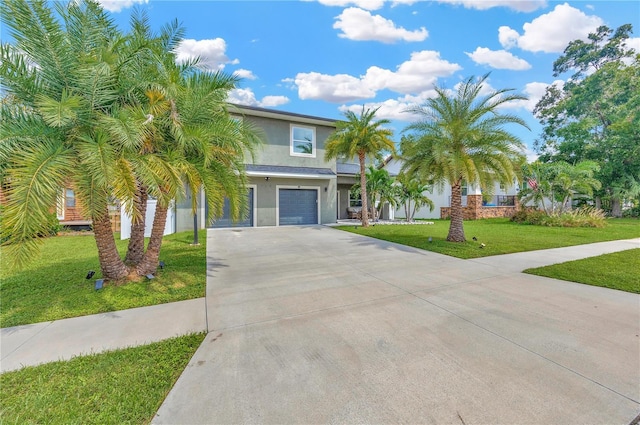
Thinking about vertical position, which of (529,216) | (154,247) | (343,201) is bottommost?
(154,247)

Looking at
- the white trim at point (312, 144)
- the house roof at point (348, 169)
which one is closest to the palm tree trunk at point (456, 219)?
the white trim at point (312, 144)

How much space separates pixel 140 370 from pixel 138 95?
16.7 ft

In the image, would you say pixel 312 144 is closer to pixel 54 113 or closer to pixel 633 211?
pixel 54 113

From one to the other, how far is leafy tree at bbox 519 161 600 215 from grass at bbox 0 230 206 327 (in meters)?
19.6

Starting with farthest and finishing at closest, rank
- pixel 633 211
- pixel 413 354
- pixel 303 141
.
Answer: pixel 633 211
pixel 303 141
pixel 413 354

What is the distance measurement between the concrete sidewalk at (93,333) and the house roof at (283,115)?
12701mm

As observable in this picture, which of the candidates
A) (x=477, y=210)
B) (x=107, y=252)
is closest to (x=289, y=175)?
(x=107, y=252)

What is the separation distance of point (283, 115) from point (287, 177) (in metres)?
3.58

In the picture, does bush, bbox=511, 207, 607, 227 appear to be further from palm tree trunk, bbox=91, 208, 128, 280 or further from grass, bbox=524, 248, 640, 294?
palm tree trunk, bbox=91, 208, 128, 280

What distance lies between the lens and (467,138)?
371 inches

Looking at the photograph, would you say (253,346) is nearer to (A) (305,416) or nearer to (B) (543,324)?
(A) (305,416)

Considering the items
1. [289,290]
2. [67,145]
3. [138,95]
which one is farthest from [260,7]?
[289,290]

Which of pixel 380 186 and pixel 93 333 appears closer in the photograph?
pixel 93 333

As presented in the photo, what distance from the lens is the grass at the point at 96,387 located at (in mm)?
2252
